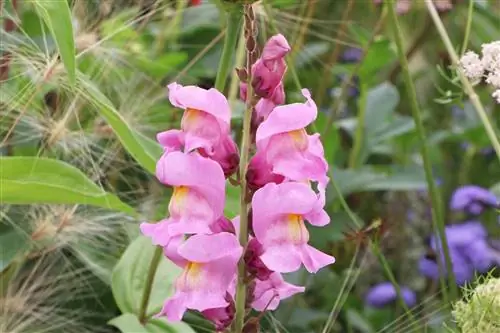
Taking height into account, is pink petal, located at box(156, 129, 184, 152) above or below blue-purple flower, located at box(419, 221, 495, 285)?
below

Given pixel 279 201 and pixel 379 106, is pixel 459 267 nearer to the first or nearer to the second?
pixel 379 106

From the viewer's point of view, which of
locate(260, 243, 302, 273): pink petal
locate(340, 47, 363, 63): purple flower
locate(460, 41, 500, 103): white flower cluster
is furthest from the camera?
locate(340, 47, 363, 63): purple flower

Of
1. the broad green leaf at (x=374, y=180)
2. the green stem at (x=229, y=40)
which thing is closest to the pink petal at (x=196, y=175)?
the green stem at (x=229, y=40)

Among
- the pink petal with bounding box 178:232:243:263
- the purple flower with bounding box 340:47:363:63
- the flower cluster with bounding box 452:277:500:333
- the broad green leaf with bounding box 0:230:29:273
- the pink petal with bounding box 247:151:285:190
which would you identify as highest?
the purple flower with bounding box 340:47:363:63

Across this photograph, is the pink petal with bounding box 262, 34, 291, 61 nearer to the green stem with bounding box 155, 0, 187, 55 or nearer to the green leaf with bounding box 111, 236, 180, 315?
the green leaf with bounding box 111, 236, 180, 315

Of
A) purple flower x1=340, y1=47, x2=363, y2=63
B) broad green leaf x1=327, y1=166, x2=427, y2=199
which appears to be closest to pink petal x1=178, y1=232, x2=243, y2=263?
broad green leaf x1=327, y1=166, x2=427, y2=199

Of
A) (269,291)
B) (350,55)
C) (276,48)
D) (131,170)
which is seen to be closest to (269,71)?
(276,48)

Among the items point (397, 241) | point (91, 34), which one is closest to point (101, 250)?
point (91, 34)
